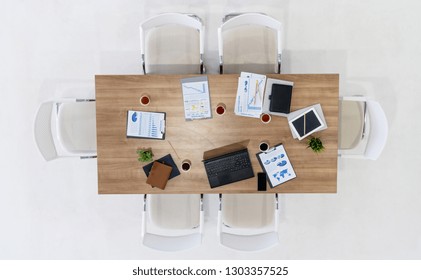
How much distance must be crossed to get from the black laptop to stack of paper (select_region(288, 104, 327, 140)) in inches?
15.0

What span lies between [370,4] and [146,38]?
6.56 ft

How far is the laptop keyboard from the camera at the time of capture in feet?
8.10

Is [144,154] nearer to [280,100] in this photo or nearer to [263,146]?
[263,146]

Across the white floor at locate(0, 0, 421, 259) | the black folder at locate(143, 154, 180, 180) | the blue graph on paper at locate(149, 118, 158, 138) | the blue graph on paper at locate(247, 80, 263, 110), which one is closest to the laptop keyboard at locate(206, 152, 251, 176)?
the black folder at locate(143, 154, 180, 180)

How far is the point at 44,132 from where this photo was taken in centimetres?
264

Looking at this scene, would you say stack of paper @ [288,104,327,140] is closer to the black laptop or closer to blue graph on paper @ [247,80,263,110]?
blue graph on paper @ [247,80,263,110]

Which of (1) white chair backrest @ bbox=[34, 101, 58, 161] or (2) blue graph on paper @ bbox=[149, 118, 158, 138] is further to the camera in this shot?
(1) white chair backrest @ bbox=[34, 101, 58, 161]

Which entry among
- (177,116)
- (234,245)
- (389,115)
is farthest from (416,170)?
(177,116)

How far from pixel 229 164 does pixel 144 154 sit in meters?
0.60

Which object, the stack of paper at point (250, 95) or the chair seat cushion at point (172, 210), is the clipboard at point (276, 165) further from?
the chair seat cushion at point (172, 210)

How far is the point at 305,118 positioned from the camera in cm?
243

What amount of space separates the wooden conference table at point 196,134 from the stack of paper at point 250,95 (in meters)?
0.04

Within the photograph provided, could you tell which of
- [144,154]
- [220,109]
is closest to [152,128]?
[144,154]

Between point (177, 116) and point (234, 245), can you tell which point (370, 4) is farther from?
point (234, 245)
